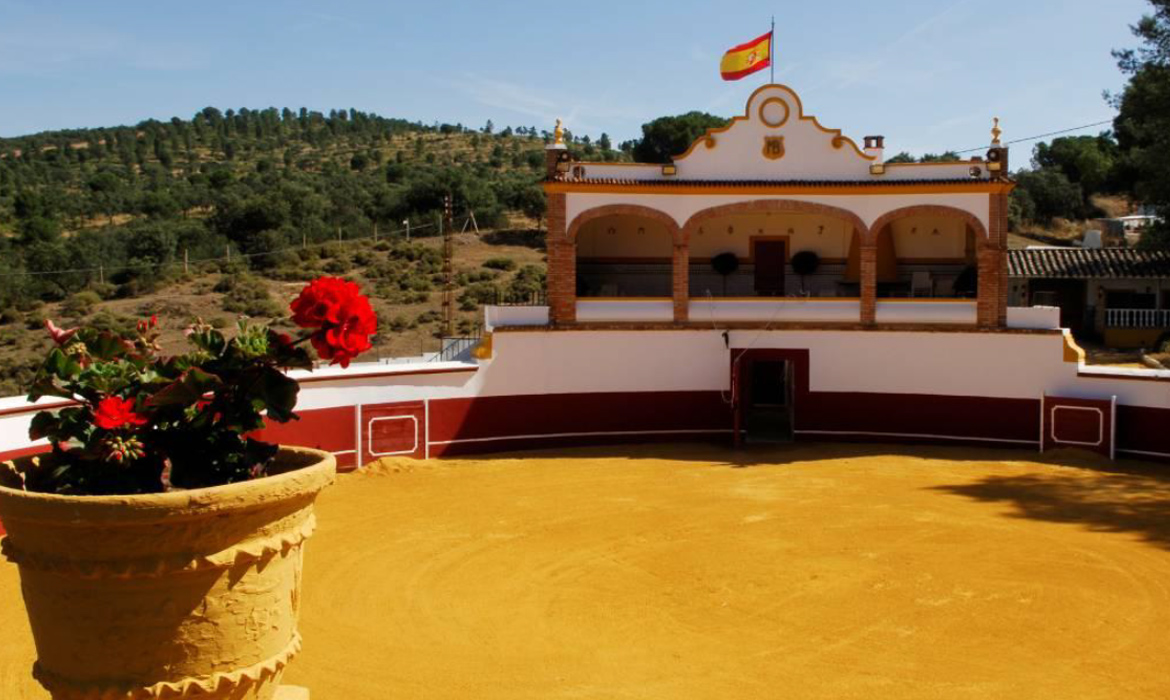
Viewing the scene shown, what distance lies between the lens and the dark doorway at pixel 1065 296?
3475cm

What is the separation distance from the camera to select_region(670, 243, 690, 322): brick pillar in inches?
835

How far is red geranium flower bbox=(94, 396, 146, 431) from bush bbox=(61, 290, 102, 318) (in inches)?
1592

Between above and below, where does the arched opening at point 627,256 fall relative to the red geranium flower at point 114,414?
above

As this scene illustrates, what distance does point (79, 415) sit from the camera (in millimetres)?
3506

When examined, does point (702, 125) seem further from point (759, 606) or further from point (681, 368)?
point (759, 606)

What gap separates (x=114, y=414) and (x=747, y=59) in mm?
20578

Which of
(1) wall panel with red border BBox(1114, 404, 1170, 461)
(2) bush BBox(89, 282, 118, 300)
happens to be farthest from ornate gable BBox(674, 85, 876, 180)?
(2) bush BBox(89, 282, 118, 300)

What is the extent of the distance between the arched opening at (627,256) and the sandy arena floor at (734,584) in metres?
6.33

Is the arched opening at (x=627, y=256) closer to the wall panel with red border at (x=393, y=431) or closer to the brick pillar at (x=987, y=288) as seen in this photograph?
the wall panel with red border at (x=393, y=431)

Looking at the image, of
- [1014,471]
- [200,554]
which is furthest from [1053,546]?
[200,554]

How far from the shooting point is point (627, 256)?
24062 mm

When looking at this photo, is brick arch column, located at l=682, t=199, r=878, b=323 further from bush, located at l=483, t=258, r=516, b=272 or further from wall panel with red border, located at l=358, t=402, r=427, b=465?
bush, located at l=483, t=258, r=516, b=272

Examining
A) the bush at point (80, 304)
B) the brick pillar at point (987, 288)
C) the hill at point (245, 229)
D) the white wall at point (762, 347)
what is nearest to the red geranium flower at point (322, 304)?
the white wall at point (762, 347)

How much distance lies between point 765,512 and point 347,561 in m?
6.07
